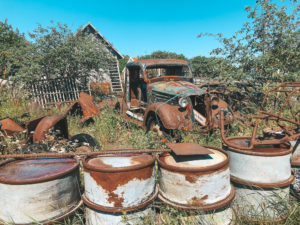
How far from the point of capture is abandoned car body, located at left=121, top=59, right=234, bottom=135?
14.6 ft

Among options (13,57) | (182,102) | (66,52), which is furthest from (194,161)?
(13,57)

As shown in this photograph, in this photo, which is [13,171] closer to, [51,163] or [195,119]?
[51,163]

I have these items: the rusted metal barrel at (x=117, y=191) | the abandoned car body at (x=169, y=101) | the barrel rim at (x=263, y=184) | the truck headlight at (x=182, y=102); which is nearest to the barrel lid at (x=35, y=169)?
the rusted metal barrel at (x=117, y=191)

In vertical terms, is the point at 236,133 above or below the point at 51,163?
below

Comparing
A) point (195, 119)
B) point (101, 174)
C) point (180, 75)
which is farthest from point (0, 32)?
point (101, 174)

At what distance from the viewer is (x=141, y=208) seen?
1.91 m

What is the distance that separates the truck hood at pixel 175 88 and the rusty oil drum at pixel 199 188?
9.11ft

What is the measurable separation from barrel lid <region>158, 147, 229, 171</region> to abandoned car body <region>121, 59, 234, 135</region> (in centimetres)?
202

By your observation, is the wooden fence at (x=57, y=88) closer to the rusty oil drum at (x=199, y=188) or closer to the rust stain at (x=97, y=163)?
the rust stain at (x=97, y=163)

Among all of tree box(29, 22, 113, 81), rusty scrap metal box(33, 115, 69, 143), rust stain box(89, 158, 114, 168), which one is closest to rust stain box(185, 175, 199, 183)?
A: rust stain box(89, 158, 114, 168)

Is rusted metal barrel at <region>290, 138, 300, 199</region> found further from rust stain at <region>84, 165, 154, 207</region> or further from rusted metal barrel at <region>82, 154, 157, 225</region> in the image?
rust stain at <region>84, 165, 154, 207</region>

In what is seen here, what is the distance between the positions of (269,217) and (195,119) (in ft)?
8.69

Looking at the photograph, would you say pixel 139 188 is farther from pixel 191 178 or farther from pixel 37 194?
pixel 37 194

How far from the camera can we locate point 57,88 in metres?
9.95
